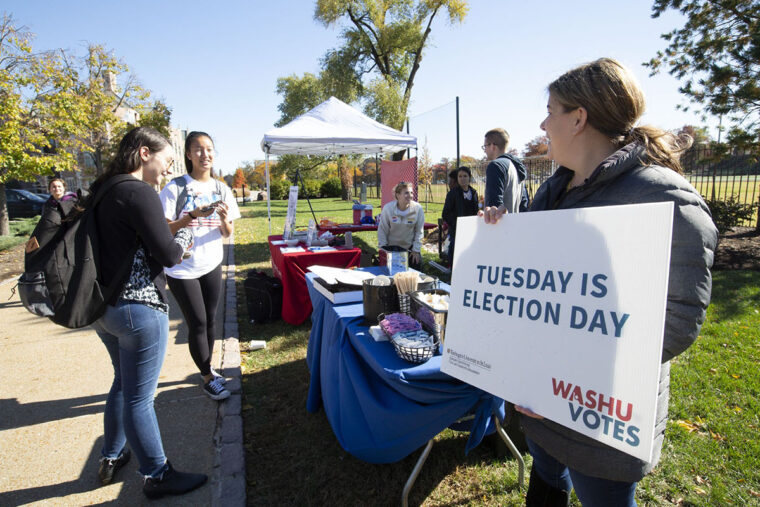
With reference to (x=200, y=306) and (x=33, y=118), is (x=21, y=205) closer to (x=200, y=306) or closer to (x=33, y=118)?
(x=33, y=118)

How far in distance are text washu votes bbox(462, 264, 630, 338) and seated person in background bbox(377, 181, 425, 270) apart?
4.15m

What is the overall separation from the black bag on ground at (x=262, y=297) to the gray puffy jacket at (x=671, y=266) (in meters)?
4.12

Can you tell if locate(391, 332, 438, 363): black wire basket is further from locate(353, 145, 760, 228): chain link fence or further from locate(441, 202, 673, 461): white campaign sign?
locate(353, 145, 760, 228): chain link fence

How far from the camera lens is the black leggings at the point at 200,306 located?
2.94 m

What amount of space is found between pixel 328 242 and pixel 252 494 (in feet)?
12.3

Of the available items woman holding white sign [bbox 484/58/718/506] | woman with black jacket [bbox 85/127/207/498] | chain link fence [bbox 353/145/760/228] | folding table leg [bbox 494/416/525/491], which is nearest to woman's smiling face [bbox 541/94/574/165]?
woman holding white sign [bbox 484/58/718/506]

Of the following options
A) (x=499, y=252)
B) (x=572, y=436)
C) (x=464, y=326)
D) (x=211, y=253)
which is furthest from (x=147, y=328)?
(x=572, y=436)

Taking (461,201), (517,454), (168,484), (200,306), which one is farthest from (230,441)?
(461,201)

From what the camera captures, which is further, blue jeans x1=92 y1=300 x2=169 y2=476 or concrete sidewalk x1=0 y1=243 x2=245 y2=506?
concrete sidewalk x1=0 y1=243 x2=245 y2=506

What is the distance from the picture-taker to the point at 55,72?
38.7 ft

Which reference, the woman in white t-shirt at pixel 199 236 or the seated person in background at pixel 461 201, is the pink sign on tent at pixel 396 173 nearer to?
the seated person in background at pixel 461 201

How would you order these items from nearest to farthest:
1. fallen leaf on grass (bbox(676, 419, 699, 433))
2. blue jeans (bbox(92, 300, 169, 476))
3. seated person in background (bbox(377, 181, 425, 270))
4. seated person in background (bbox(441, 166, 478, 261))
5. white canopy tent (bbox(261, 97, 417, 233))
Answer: blue jeans (bbox(92, 300, 169, 476))
fallen leaf on grass (bbox(676, 419, 699, 433))
seated person in background (bbox(377, 181, 425, 270))
seated person in background (bbox(441, 166, 478, 261))
white canopy tent (bbox(261, 97, 417, 233))

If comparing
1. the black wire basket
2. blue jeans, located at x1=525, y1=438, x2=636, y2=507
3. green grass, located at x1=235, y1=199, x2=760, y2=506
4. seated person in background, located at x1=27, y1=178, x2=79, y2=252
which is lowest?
green grass, located at x1=235, y1=199, x2=760, y2=506

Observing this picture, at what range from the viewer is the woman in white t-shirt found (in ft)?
9.61
